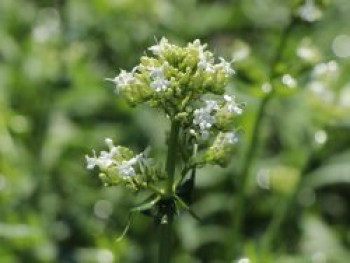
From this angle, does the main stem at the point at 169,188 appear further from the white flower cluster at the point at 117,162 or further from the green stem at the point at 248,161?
the green stem at the point at 248,161

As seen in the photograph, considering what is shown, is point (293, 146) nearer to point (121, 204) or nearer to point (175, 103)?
point (121, 204)

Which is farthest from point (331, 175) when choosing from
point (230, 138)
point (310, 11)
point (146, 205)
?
point (146, 205)

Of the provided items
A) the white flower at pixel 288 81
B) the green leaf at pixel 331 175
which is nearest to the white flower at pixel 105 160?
the white flower at pixel 288 81

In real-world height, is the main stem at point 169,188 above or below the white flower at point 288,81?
below

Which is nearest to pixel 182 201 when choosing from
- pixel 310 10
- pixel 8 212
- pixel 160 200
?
pixel 160 200

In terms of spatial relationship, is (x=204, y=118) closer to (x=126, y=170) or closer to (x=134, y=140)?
(x=126, y=170)

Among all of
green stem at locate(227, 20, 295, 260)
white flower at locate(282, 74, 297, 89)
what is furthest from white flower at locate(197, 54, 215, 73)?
green stem at locate(227, 20, 295, 260)
